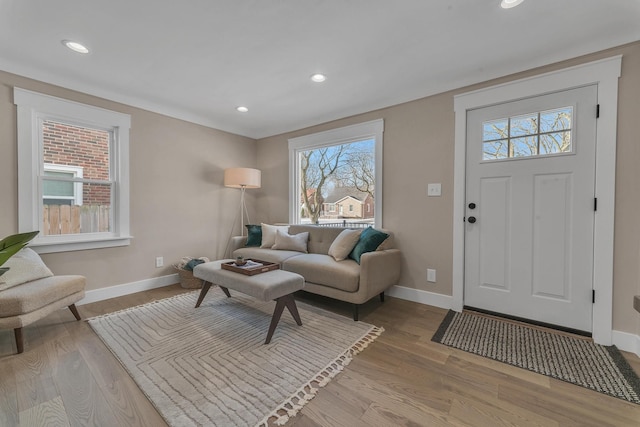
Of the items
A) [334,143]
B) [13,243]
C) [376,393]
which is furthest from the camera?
[334,143]

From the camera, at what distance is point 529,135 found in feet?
7.51

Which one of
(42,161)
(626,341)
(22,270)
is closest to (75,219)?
(42,161)

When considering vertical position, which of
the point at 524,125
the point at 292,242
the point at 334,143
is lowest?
the point at 292,242

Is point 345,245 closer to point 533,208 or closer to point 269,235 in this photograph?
point 269,235

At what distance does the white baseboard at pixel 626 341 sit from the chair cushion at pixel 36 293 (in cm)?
425

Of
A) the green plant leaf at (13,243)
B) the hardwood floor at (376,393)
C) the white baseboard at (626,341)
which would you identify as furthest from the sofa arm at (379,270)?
the green plant leaf at (13,243)

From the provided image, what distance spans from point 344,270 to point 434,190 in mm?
1291

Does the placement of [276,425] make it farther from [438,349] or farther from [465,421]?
[438,349]

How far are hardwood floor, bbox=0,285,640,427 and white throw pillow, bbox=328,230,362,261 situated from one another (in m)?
0.97

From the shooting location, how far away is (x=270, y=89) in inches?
112

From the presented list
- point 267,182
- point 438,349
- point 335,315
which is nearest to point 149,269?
point 267,182

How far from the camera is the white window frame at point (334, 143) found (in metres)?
3.13

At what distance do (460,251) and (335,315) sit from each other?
1.39m

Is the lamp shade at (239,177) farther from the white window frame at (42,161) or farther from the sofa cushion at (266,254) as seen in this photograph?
the white window frame at (42,161)
